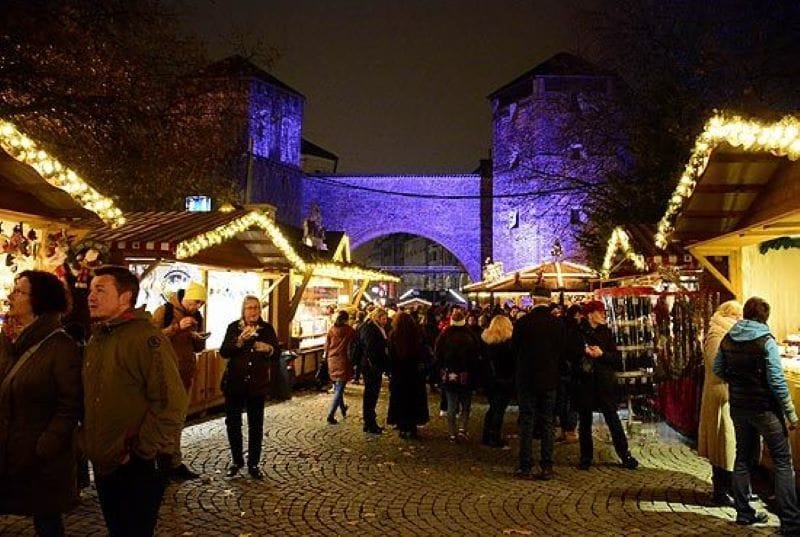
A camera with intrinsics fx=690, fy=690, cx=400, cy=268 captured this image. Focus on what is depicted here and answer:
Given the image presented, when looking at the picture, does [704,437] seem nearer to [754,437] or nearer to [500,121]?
[754,437]

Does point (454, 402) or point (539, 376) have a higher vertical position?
point (539, 376)

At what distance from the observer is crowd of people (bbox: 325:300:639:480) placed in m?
6.84

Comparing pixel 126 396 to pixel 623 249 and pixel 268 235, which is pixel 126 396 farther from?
pixel 623 249

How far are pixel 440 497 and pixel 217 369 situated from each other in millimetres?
5990

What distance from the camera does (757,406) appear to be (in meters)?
5.27

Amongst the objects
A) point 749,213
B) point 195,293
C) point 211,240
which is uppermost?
point 749,213

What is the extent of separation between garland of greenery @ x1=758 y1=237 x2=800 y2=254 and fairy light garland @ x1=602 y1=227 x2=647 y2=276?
2560 mm

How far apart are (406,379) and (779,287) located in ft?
15.6

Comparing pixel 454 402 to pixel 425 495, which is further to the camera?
pixel 454 402

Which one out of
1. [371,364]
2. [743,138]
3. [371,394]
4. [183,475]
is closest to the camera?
[743,138]

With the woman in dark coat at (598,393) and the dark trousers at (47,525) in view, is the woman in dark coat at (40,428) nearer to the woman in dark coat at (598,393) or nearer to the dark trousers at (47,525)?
the dark trousers at (47,525)

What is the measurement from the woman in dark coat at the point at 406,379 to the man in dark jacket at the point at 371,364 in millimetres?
376

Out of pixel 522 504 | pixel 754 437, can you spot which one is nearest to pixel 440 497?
pixel 522 504

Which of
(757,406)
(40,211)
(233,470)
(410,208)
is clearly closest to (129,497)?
(233,470)
